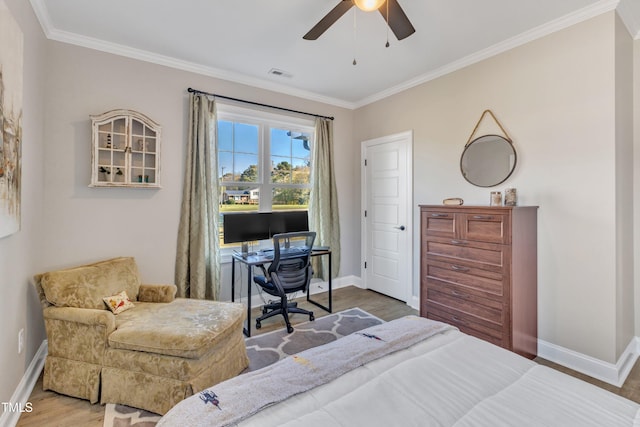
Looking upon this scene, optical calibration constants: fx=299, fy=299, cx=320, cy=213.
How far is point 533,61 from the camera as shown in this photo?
2.62 meters

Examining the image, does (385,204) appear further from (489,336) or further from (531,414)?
(531,414)

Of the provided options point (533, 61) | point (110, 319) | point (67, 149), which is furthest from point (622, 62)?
point (67, 149)

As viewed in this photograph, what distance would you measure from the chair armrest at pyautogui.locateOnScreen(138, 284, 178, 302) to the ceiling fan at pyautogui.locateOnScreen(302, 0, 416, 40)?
2357 millimetres

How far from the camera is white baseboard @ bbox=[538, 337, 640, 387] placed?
2.21 metres

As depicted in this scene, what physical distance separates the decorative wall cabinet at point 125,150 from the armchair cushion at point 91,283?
2.48 ft

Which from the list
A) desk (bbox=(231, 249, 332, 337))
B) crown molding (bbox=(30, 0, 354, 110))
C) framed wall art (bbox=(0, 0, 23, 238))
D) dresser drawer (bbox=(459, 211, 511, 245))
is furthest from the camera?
desk (bbox=(231, 249, 332, 337))

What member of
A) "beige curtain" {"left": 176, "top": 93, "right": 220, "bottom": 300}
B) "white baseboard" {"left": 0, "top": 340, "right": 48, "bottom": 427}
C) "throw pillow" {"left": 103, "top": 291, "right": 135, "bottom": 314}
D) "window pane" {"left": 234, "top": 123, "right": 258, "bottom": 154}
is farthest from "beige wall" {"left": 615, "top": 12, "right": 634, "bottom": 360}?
"white baseboard" {"left": 0, "top": 340, "right": 48, "bottom": 427}

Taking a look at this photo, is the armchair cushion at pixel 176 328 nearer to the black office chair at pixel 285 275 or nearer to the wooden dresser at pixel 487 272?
the black office chair at pixel 285 275

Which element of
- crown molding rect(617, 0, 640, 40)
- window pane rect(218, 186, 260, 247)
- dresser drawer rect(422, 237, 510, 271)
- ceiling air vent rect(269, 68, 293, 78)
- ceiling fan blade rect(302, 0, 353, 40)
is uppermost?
ceiling air vent rect(269, 68, 293, 78)

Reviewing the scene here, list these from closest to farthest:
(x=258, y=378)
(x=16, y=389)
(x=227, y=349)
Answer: (x=258, y=378)
(x=16, y=389)
(x=227, y=349)

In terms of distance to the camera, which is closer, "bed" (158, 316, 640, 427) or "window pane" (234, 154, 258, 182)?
"bed" (158, 316, 640, 427)

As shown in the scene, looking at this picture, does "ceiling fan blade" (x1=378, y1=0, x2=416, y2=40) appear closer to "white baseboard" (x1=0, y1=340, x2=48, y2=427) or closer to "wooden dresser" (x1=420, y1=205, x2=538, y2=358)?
"wooden dresser" (x1=420, y1=205, x2=538, y2=358)

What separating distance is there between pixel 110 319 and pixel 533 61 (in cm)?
389

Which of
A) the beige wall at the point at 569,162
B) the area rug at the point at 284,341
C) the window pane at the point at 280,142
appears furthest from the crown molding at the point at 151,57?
the area rug at the point at 284,341
